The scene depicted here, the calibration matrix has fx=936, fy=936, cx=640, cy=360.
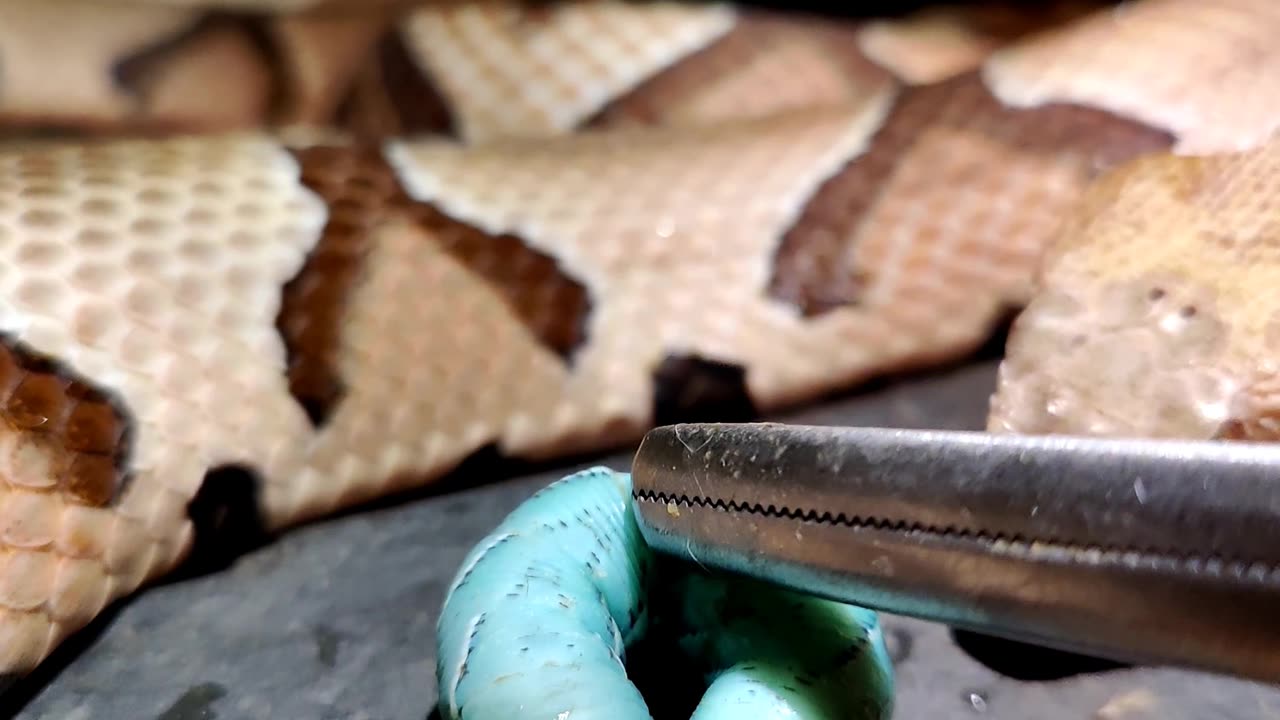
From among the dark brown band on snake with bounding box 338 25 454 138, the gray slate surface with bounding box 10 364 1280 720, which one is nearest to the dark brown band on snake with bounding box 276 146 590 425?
the gray slate surface with bounding box 10 364 1280 720

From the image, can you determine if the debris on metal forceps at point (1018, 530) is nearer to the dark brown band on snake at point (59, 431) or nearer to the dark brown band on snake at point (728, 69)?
the dark brown band on snake at point (59, 431)

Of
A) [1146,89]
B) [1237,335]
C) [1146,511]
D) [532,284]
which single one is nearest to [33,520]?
[532,284]

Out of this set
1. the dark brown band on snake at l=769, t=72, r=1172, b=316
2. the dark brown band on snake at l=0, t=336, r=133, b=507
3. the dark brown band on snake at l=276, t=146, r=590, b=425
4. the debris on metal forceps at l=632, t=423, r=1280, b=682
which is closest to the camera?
the debris on metal forceps at l=632, t=423, r=1280, b=682

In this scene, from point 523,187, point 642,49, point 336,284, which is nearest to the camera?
point 336,284

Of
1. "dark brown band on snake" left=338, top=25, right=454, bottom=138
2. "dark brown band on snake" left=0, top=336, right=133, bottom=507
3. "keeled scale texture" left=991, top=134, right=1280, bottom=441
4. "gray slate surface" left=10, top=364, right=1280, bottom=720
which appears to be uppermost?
"dark brown band on snake" left=0, top=336, right=133, bottom=507

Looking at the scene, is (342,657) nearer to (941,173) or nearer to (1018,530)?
(1018,530)

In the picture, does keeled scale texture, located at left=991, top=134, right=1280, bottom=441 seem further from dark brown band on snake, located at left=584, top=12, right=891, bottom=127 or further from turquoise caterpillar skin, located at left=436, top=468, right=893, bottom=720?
dark brown band on snake, located at left=584, top=12, right=891, bottom=127

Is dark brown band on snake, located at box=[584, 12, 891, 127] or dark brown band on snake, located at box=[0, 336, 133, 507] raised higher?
dark brown band on snake, located at box=[0, 336, 133, 507]

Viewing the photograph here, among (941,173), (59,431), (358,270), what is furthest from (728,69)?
(59,431)

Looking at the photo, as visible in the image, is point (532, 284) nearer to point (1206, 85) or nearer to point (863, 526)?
point (863, 526)
